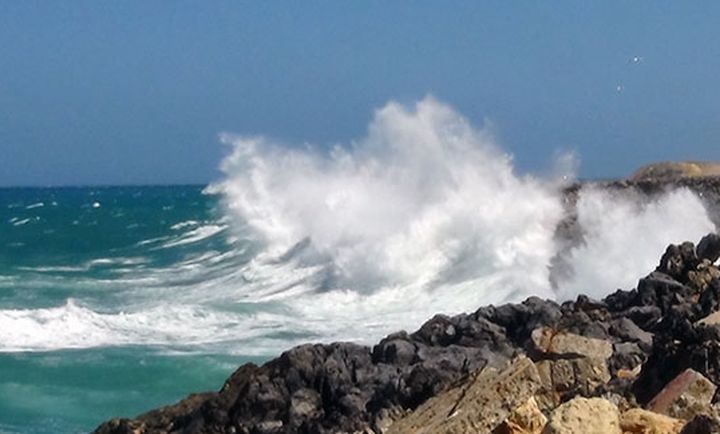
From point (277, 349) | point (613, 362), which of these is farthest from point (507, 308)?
point (277, 349)

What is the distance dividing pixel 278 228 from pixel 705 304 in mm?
30538

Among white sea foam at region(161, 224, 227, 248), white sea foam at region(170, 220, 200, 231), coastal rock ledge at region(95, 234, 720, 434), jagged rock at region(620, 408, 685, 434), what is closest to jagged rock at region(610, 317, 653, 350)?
coastal rock ledge at region(95, 234, 720, 434)

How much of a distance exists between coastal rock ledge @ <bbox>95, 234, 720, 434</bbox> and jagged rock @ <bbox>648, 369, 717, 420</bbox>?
11mm

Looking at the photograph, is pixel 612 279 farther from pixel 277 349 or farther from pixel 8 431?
pixel 8 431

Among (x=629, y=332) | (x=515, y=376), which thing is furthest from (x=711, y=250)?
(x=515, y=376)

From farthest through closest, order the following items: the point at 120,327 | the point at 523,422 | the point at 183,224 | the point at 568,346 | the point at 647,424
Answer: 1. the point at 183,224
2. the point at 120,327
3. the point at 568,346
4. the point at 523,422
5. the point at 647,424

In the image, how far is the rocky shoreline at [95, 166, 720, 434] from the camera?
7.49 m

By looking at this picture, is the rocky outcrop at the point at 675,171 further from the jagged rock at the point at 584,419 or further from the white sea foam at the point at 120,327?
the jagged rock at the point at 584,419

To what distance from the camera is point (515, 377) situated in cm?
769

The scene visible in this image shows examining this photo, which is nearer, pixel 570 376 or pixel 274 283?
pixel 570 376

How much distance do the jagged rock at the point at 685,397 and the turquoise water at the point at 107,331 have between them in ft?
28.6

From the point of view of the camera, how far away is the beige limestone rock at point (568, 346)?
1035 cm

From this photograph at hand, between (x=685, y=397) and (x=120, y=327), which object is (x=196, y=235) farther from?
(x=685, y=397)

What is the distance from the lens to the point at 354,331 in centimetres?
2303
